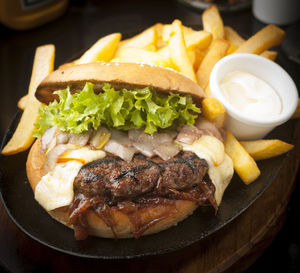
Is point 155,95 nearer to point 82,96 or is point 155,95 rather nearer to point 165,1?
point 82,96

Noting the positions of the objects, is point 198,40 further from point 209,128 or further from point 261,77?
point 209,128

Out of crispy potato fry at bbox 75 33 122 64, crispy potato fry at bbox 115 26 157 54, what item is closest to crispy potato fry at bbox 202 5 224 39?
crispy potato fry at bbox 115 26 157 54

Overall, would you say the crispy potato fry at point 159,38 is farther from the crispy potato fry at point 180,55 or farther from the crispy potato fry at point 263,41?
the crispy potato fry at point 263,41

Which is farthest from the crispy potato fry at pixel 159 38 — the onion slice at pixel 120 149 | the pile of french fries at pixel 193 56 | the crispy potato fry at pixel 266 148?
the onion slice at pixel 120 149

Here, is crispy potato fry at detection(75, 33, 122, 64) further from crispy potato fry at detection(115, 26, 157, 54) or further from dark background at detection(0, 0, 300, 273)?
dark background at detection(0, 0, 300, 273)

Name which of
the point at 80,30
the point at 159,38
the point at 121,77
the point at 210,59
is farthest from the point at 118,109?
the point at 80,30
